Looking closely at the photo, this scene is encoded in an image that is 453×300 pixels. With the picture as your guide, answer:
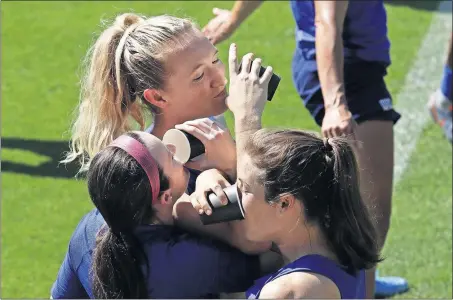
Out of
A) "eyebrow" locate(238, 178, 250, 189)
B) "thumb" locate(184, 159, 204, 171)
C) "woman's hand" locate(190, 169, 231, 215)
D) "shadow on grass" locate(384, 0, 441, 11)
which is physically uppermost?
"eyebrow" locate(238, 178, 250, 189)

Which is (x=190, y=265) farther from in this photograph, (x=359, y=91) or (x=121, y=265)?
(x=359, y=91)

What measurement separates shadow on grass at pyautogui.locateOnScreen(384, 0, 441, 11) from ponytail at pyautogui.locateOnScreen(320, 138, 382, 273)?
738cm

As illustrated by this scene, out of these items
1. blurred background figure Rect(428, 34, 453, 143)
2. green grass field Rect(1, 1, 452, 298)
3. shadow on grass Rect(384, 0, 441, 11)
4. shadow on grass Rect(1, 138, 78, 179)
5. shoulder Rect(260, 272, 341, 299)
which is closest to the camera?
shoulder Rect(260, 272, 341, 299)

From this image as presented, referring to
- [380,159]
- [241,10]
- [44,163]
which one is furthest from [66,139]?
[380,159]

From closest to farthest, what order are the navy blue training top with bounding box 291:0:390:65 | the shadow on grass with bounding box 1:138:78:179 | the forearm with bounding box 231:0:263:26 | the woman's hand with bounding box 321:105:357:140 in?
the woman's hand with bounding box 321:105:357:140, the navy blue training top with bounding box 291:0:390:65, the forearm with bounding box 231:0:263:26, the shadow on grass with bounding box 1:138:78:179

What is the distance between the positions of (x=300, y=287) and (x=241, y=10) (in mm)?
2616

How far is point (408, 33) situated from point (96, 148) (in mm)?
6271

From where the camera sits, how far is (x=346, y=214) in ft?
7.76

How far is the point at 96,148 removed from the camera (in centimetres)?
301

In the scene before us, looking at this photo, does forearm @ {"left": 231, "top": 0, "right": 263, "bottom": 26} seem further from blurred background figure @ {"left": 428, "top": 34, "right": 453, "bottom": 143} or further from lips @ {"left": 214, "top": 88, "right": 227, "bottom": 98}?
blurred background figure @ {"left": 428, "top": 34, "right": 453, "bottom": 143}

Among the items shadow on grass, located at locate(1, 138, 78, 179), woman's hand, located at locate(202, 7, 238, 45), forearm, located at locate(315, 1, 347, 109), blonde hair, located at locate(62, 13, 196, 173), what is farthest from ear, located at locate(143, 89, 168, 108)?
shadow on grass, located at locate(1, 138, 78, 179)

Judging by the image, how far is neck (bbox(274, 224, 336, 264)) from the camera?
2377 mm

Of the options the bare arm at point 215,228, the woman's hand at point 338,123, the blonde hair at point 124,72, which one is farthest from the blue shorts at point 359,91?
the bare arm at point 215,228

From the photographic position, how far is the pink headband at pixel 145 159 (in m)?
2.36
